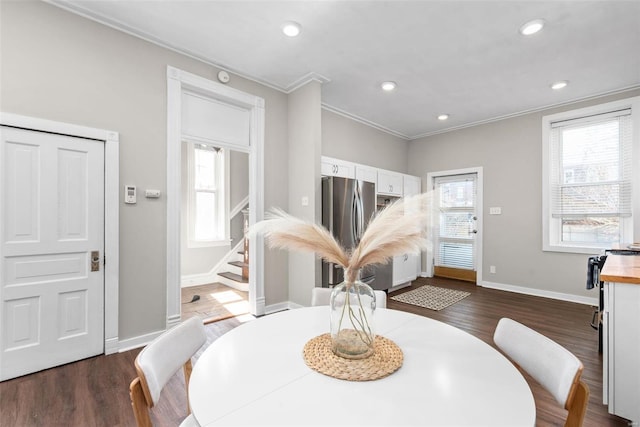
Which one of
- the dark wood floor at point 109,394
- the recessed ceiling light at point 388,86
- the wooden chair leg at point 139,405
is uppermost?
the recessed ceiling light at point 388,86

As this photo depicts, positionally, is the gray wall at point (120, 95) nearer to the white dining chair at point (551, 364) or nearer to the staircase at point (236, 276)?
the staircase at point (236, 276)

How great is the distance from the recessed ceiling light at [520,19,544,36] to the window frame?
434 cm

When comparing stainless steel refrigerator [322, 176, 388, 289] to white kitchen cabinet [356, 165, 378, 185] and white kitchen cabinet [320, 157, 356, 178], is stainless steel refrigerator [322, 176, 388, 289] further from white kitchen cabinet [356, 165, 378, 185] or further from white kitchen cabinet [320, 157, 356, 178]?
white kitchen cabinet [356, 165, 378, 185]

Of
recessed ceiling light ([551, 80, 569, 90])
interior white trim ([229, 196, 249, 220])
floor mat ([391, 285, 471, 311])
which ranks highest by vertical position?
recessed ceiling light ([551, 80, 569, 90])

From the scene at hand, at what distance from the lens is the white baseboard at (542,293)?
12.7 feet

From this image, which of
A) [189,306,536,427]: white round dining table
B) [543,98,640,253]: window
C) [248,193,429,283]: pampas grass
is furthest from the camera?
[543,98,640,253]: window

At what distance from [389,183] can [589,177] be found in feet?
8.91

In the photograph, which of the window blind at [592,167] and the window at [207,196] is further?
the window at [207,196]

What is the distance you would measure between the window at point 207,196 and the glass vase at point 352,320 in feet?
15.0

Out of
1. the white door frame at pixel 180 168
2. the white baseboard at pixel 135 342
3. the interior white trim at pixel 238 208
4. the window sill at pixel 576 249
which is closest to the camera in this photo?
the white baseboard at pixel 135 342

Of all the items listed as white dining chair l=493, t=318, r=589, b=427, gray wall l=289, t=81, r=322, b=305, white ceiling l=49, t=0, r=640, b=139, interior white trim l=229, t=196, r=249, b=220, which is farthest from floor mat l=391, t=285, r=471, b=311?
interior white trim l=229, t=196, r=249, b=220

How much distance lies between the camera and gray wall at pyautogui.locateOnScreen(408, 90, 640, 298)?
4.13 m

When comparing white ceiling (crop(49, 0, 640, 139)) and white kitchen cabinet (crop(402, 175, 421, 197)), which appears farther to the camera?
white kitchen cabinet (crop(402, 175, 421, 197))

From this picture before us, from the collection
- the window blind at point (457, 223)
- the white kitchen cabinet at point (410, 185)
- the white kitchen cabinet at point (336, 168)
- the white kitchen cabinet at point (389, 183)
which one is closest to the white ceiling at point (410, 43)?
the white kitchen cabinet at point (336, 168)
